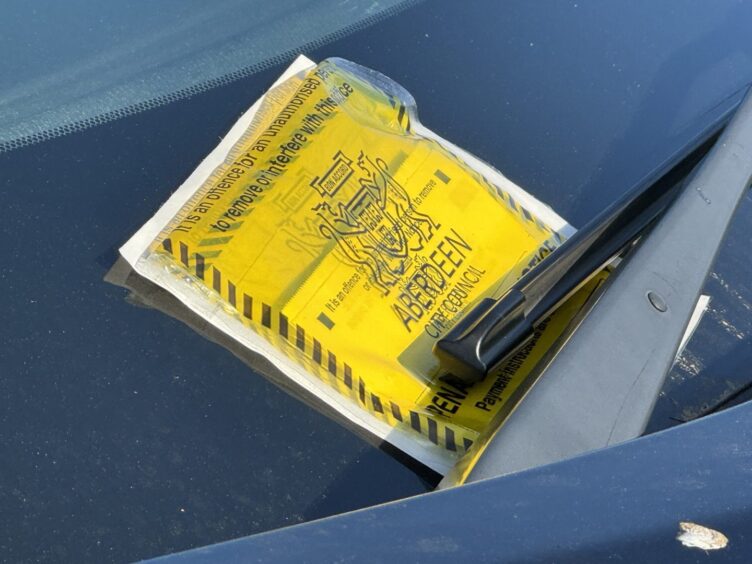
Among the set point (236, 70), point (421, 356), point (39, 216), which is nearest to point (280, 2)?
point (236, 70)

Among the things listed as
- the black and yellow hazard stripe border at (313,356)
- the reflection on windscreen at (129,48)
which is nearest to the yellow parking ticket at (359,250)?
the black and yellow hazard stripe border at (313,356)

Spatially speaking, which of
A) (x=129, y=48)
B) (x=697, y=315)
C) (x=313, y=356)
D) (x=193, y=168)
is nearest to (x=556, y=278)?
(x=697, y=315)

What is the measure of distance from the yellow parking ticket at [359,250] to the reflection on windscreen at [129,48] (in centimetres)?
10

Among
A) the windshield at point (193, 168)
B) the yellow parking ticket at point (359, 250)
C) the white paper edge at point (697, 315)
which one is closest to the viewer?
the windshield at point (193, 168)

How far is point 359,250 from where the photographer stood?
1.23 m

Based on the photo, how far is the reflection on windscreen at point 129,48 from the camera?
4.22 feet

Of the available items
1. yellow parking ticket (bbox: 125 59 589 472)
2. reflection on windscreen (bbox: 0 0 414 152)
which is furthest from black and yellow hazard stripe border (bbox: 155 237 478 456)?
reflection on windscreen (bbox: 0 0 414 152)

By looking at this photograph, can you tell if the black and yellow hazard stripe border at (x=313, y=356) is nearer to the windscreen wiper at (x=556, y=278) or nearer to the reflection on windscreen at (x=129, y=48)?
the windscreen wiper at (x=556, y=278)

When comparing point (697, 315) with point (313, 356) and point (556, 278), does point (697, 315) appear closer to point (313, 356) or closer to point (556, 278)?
point (556, 278)

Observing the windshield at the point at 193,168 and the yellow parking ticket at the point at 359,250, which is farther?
the yellow parking ticket at the point at 359,250

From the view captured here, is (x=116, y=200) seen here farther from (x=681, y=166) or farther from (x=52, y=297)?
(x=681, y=166)

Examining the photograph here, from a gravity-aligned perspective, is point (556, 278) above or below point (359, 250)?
above

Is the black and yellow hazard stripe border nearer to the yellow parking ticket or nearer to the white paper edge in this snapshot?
the yellow parking ticket

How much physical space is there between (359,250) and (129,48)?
0.51 metres
